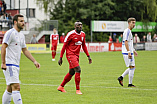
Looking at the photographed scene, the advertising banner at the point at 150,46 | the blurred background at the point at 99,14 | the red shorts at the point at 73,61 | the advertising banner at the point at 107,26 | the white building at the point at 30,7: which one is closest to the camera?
the red shorts at the point at 73,61

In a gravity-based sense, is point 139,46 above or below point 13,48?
below

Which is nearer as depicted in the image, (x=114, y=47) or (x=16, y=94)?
(x=16, y=94)

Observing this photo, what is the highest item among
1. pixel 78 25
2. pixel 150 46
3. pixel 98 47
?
pixel 78 25

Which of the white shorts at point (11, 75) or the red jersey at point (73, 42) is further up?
the red jersey at point (73, 42)

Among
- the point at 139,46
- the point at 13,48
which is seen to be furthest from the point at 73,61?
the point at 139,46

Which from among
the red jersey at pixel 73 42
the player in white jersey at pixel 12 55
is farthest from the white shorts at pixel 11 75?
the red jersey at pixel 73 42

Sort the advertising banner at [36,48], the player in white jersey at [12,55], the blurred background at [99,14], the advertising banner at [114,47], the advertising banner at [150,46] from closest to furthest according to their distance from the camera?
the player in white jersey at [12,55], the advertising banner at [36,48], the advertising banner at [114,47], the advertising banner at [150,46], the blurred background at [99,14]

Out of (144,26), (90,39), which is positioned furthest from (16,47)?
(144,26)

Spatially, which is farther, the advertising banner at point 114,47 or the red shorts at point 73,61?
the advertising banner at point 114,47

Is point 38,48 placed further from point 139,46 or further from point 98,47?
point 139,46

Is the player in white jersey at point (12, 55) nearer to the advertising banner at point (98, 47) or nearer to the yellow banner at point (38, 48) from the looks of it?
the yellow banner at point (38, 48)

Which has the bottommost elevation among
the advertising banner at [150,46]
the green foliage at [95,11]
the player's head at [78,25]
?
the advertising banner at [150,46]

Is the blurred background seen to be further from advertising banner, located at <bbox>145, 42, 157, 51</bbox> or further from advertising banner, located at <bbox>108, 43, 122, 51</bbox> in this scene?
advertising banner, located at <bbox>108, 43, 122, 51</bbox>

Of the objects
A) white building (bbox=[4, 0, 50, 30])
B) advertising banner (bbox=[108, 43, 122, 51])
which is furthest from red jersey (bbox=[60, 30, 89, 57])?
white building (bbox=[4, 0, 50, 30])
